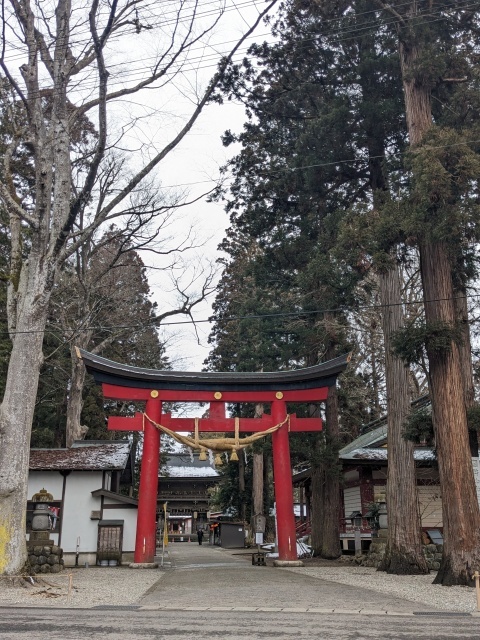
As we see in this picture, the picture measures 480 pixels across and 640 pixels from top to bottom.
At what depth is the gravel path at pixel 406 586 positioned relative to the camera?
341 inches

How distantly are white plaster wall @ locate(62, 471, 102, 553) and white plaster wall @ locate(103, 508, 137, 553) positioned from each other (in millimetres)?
421

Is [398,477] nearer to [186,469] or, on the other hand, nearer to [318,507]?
[318,507]

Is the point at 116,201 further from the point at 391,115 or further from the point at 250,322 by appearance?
the point at 250,322

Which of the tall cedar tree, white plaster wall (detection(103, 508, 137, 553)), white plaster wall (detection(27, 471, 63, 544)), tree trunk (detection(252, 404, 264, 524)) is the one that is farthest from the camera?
tree trunk (detection(252, 404, 264, 524))

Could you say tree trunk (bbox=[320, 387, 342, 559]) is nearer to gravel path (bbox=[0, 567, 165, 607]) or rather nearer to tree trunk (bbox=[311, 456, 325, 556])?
tree trunk (bbox=[311, 456, 325, 556])

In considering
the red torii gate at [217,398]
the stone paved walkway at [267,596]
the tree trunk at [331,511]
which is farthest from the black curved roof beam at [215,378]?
the stone paved walkway at [267,596]

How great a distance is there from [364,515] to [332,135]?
40.6ft

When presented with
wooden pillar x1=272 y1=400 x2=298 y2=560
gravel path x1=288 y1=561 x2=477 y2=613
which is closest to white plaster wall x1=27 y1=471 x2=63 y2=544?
wooden pillar x1=272 y1=400 x2=298 y2=560

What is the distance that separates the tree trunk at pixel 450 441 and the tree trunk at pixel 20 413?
7.69m

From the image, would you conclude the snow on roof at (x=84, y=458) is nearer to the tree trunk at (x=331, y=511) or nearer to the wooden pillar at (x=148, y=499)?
the wooden pillar at (x=148, y=499)

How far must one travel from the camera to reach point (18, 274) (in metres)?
13.1

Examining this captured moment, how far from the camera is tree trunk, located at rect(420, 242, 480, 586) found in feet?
34.7

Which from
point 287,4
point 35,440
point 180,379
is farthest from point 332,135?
point 35,440

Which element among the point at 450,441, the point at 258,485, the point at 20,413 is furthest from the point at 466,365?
the point at 258,485
